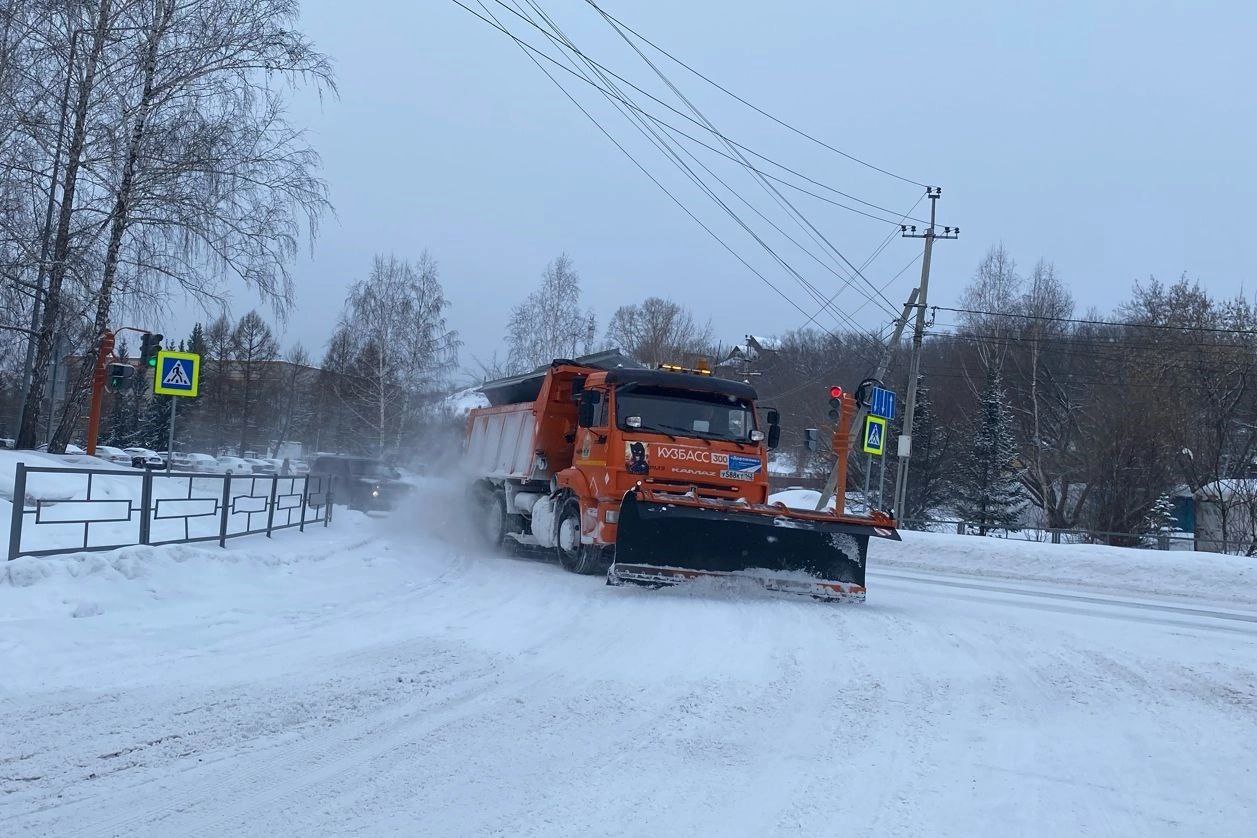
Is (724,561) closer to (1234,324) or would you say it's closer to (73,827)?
(73,827)

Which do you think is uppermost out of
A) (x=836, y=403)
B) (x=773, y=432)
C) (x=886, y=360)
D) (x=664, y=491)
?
(x=886, y=360)

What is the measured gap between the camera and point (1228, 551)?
28.3m

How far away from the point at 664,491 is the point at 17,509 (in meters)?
6.86

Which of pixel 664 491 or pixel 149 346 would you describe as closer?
pixel 664 491

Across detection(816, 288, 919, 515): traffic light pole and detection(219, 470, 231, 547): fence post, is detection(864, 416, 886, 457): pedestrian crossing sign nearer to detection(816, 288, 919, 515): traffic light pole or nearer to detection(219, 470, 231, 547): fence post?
detection(816, 288, 919, 515): traffic light pole

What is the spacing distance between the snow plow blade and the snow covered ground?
414mm

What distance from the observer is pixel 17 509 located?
9.73 m

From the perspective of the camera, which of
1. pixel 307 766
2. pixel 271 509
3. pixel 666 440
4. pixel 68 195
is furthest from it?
pixel 68 195

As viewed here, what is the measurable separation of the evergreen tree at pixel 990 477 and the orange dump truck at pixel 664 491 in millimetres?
29408

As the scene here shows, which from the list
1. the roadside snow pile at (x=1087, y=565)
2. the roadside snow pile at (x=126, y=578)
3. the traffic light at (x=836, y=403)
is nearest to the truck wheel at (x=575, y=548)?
the roadside snow pile at (x=126, y=578)

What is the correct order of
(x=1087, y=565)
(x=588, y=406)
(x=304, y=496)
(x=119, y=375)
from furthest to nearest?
(x=1087, y=565) < (x=119, y=375) < (x=304, y=496) < (x=588, y=406)

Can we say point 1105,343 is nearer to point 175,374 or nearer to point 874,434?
point 874,434

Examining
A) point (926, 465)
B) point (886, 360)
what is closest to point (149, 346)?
point (886, 360)

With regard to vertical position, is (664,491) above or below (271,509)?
above
